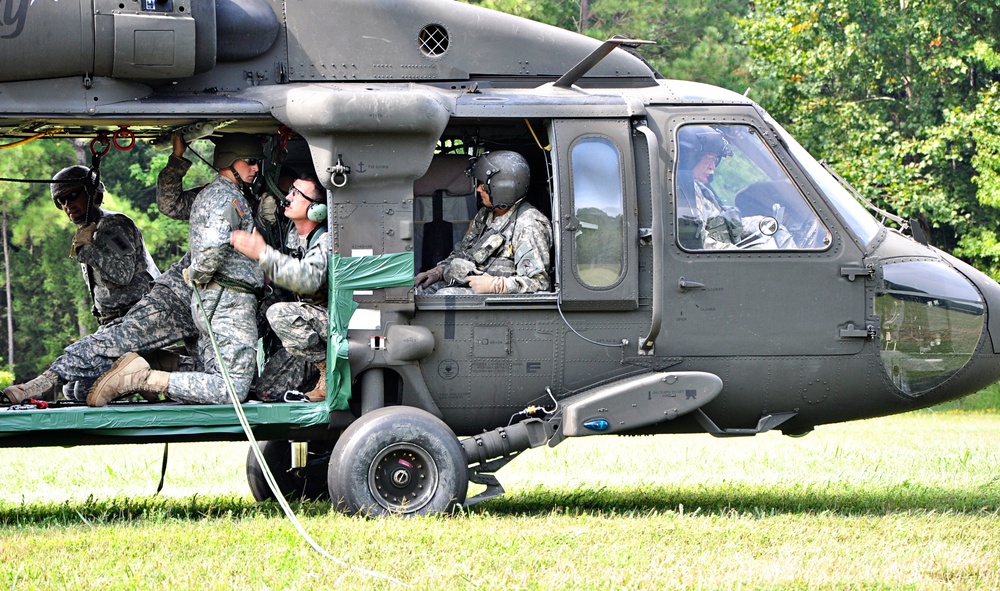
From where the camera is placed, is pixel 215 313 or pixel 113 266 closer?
pixel 215 313

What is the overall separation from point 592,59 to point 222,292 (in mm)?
2737

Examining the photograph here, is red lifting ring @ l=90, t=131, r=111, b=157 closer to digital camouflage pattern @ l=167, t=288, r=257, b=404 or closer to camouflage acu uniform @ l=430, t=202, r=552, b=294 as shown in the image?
digital camouflage pattern @ l=167, t=288, r=257, b=404

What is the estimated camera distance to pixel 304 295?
836 centimetres

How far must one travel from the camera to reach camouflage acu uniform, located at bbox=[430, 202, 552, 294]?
8.34 meters

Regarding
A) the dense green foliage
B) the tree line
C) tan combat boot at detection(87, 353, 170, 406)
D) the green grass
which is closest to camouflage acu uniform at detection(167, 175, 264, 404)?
tan combat boot at detection(87, 353, 170, 406)

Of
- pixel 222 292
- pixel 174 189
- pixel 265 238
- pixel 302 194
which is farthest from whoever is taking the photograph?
pixel 174 189

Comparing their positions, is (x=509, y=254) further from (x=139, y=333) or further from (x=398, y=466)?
(x=139, y=333)

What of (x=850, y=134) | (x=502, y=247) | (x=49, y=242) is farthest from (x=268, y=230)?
(x=850, y=134)

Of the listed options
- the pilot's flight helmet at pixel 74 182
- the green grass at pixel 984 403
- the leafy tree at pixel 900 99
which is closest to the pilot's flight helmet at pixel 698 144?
the pilot's flight helmet at pixel 74 182

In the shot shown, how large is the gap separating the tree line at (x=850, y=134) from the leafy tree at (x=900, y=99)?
0.03m

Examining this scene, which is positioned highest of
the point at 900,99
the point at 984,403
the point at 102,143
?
the point at 900,99

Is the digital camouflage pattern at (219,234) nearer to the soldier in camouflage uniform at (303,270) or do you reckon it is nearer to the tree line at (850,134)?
the soldier in camouflage uniform at (303,270)

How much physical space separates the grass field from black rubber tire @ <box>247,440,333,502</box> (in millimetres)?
204

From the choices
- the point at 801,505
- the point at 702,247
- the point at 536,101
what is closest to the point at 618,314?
the point at 702,247
